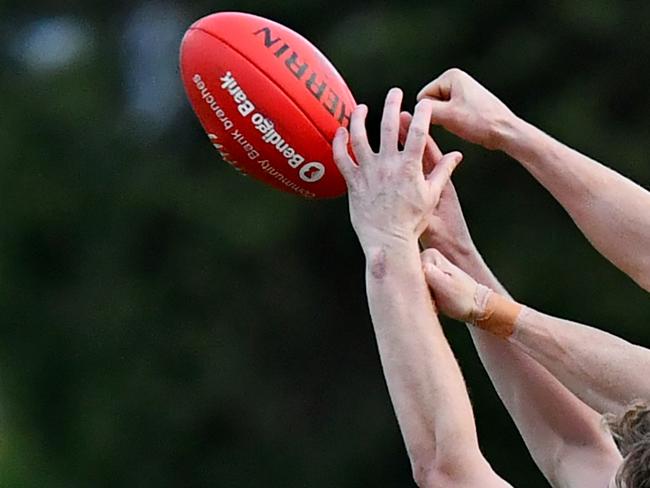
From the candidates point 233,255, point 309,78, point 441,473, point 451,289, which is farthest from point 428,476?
point 233,255

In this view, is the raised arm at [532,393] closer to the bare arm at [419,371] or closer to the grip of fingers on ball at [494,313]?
the grip of fingers on ball at [494,313]

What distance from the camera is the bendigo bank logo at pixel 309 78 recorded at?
8.29 feet

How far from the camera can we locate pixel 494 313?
7.48 feet

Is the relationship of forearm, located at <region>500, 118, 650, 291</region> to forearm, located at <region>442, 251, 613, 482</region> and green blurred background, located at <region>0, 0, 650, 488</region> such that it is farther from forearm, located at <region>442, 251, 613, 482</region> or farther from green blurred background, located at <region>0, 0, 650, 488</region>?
green blurred background, located at <region>0, 0, 650, 488</region>

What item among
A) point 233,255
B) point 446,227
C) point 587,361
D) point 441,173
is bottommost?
point 233,255

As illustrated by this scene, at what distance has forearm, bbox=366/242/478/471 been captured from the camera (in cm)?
212

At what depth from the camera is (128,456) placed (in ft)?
17.7

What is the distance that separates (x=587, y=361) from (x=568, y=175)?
0.38 m

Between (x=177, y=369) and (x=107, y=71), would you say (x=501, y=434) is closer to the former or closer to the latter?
(x=177, y=369)

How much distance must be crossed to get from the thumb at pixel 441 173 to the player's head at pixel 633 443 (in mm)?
448

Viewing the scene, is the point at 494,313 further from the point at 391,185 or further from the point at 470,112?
the point at 470,112

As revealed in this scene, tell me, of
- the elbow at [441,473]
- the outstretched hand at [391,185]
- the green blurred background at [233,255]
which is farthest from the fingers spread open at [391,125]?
the green blurred background at [233,255]

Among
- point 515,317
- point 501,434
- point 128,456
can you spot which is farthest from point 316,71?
point 128,456

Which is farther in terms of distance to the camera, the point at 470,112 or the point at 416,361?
the point at 470,112
